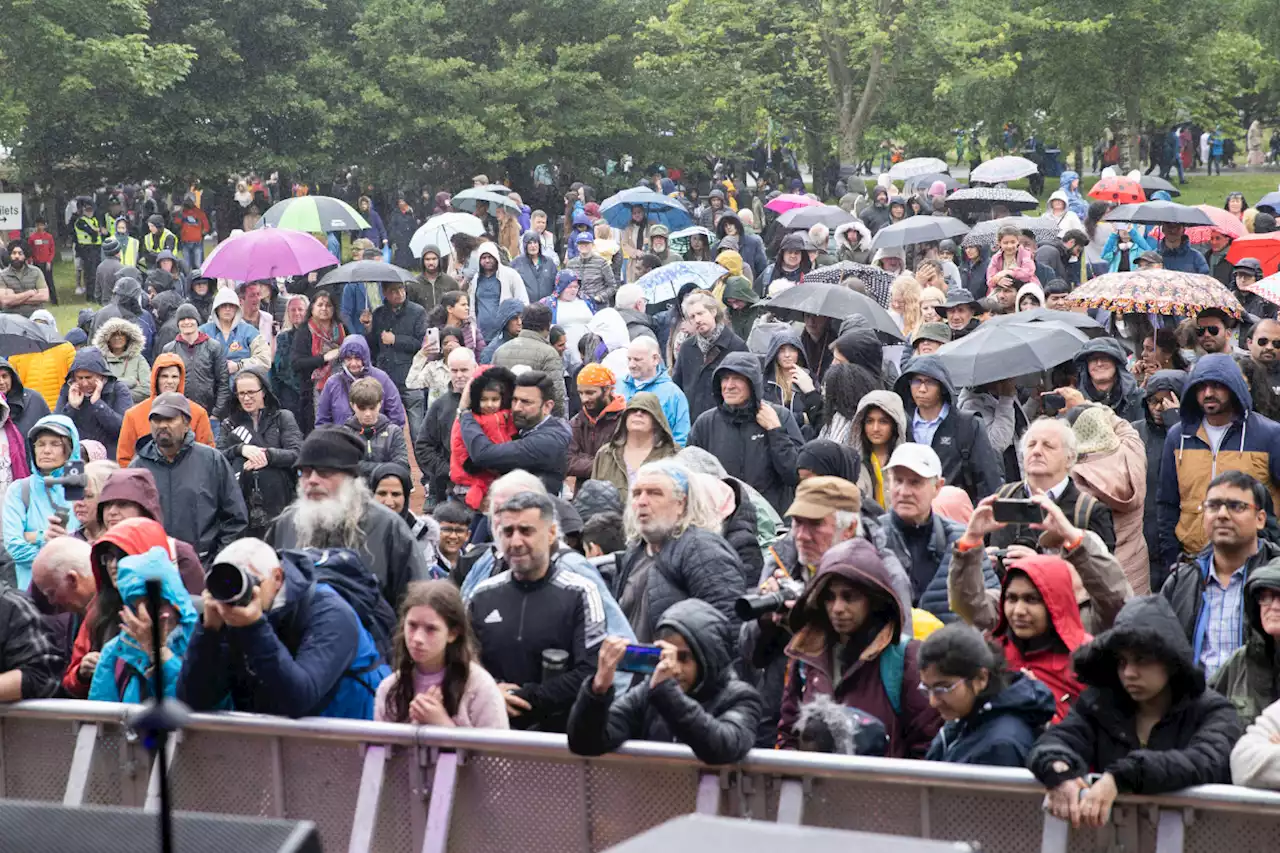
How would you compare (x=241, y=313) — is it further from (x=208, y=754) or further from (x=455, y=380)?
(x=208, y=754)

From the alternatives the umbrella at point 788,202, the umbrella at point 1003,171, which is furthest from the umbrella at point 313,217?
the umbrella at point 1003,171

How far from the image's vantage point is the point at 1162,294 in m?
11.0

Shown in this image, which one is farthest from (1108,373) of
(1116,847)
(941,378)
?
(1116,847)

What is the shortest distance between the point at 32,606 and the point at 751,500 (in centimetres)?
310

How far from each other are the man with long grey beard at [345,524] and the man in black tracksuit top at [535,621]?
105 centimetres

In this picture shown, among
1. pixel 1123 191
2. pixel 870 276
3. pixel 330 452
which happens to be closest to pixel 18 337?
pixel 330 452

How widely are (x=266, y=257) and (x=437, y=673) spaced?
383 inches

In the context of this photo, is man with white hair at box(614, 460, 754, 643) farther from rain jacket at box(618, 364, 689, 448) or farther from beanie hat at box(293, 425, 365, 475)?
rain jacket at box(618, 364, 689, 448)

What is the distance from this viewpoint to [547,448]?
30.8 ft

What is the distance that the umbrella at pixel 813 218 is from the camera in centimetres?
1930

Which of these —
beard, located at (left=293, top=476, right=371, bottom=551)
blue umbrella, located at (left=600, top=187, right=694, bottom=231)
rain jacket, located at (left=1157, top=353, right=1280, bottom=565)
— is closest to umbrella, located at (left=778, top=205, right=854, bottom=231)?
blue umbrella, located at (left=600, top=187, right=694, bottom=231)

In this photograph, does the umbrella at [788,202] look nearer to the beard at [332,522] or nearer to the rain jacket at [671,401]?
the rain jacket at [671,401]

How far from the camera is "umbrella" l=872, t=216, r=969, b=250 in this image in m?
16.4

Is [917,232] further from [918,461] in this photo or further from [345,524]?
[345,524]
